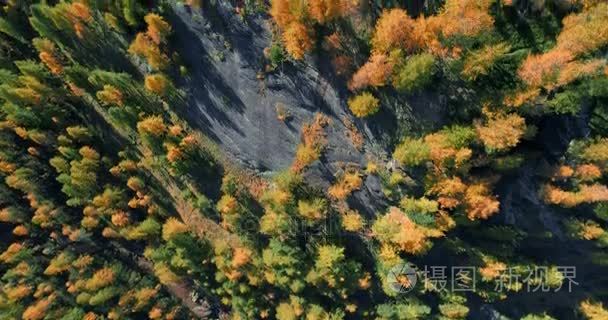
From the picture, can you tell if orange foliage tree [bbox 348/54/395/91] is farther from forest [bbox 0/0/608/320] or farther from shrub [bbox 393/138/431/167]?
shrub [bbox 393/138/431/167]

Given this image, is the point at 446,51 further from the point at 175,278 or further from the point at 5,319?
the point at 5,319

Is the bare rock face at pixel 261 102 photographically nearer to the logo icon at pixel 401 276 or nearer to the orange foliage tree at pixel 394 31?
the orange foliage tree at pixel 394 31

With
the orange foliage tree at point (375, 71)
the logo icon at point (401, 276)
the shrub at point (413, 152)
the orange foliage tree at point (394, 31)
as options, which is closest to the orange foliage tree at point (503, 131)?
the shrub at point (413, 152)

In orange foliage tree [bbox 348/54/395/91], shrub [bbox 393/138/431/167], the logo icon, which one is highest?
orange foliage tree [bbox 348/54/395/91]

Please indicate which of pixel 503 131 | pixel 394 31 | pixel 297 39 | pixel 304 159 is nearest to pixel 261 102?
pixel 304 159

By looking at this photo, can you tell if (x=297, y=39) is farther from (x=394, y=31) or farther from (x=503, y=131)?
(x=503, y=131)

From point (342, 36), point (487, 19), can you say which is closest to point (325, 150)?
point (342, 36)

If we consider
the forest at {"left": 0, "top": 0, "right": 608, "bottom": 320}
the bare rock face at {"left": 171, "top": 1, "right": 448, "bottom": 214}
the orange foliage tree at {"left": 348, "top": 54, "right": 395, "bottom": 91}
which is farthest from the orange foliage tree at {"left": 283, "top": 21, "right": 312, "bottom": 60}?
the orange foliage tree at {"left": 348, "top": 54, "right": 395, "bottom": 91}
